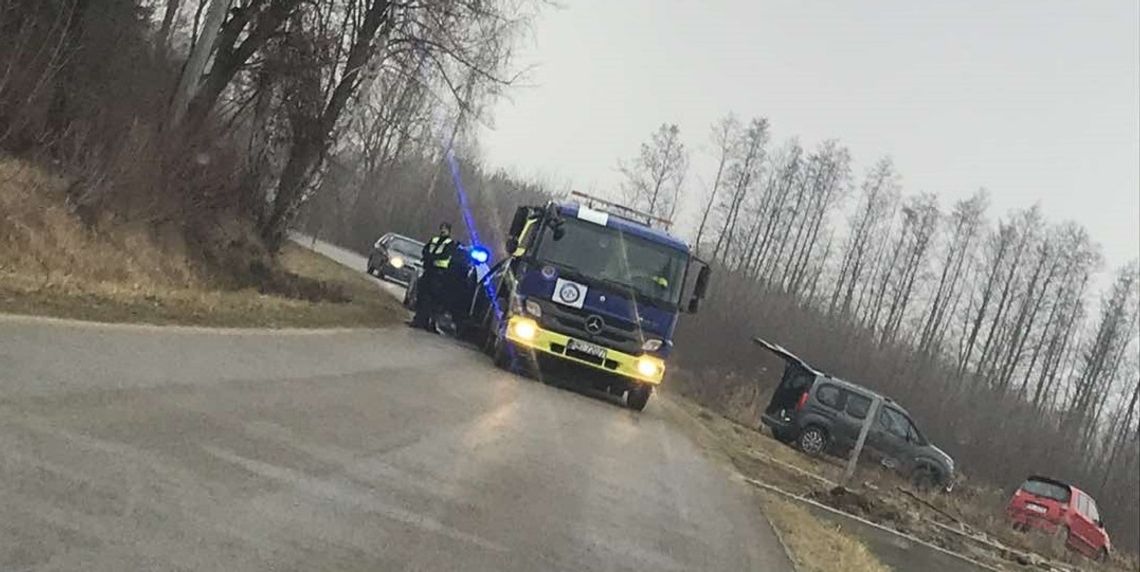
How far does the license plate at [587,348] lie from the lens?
17359 mm

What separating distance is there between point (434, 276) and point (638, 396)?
484 centimetres

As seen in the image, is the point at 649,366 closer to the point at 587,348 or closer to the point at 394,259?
the point at 587,348

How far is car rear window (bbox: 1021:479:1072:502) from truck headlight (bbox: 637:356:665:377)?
1366 cm

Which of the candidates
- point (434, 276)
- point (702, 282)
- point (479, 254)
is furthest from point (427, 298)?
point (702, 282)

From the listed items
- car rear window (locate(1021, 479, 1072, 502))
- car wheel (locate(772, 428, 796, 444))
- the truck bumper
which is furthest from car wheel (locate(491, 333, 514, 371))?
car rear window (locate(1021, 479, 1072, 502))

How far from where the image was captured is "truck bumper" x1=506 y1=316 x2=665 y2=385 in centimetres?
1731

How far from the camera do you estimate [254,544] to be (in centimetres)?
529

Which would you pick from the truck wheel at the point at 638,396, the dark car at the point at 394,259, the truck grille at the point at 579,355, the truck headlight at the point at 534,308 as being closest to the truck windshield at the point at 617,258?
the truck headlight at the point at 534,308

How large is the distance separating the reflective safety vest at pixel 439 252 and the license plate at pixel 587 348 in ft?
13.4

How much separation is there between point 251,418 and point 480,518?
2.17 meters

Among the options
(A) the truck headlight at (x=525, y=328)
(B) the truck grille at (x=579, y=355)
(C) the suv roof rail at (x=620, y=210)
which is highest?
(C) the suv roof rail at (x=620, y=210)

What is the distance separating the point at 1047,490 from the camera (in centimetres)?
2667

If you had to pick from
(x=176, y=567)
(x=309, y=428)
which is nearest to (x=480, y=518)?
(x=309, y=428)

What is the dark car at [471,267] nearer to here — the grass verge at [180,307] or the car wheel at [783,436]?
the grass verge at [180,307]
